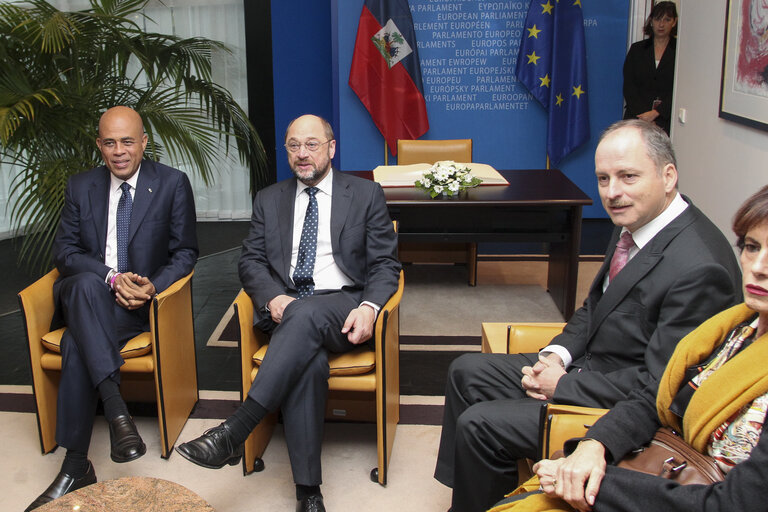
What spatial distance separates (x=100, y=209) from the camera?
297 centimetres

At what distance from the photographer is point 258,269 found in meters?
2.80

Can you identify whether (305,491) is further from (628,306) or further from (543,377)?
(628,306)

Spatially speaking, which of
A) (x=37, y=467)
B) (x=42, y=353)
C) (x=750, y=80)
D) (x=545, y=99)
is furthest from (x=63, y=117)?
(x=545, y=99)

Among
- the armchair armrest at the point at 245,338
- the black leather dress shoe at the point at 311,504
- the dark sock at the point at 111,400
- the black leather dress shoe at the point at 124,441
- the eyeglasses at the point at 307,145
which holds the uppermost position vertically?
the eyeglasses at the point at 307,145

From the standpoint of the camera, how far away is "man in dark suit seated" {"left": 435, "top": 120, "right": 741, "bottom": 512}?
1.88 metres

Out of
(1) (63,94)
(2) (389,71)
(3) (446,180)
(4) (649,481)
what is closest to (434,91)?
(2) (389,71)

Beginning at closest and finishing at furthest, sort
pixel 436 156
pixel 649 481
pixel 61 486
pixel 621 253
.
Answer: pixel 649 481, pixel 621 253, pixel 61 486, pixel 436 156

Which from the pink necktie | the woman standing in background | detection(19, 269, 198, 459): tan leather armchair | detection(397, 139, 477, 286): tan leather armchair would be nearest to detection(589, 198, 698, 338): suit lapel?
the pink necktie

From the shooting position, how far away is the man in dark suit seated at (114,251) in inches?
103

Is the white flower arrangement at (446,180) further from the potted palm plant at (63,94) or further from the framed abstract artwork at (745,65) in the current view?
the framed abstract artwork at (745,65)

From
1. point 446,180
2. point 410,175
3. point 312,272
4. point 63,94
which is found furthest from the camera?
point 410,175

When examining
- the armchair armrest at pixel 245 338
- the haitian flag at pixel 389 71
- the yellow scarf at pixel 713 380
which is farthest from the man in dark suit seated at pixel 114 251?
A: the haitian flag at pixel 389 71

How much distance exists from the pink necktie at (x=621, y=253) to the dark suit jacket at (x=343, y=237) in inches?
33.3

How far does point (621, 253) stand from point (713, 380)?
69 centimetres
